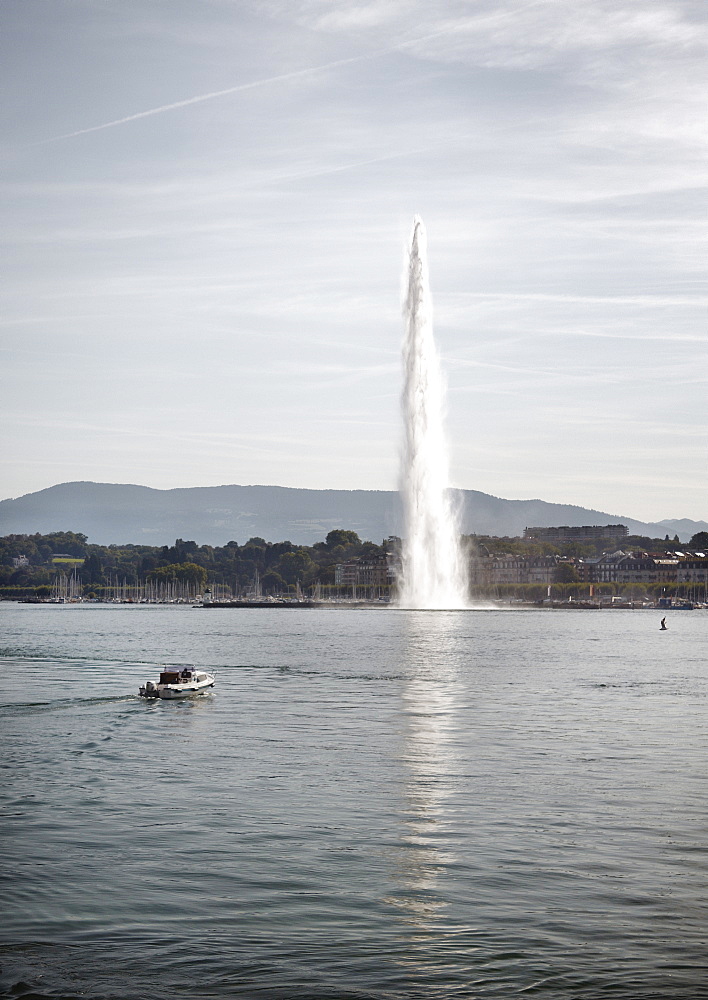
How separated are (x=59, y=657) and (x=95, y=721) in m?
41.2

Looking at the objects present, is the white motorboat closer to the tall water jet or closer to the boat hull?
the boat hull

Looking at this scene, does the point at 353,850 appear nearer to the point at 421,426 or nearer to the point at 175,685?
the point at 175,685

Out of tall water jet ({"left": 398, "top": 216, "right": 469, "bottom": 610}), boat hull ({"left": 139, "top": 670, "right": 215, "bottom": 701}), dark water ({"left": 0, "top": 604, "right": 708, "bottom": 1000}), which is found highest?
tall water jet ({"left": 398, "top": 216, "right": 469, "bottom": 610})

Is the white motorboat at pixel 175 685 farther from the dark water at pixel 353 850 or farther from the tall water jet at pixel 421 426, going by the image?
the tall water jet at pixel 421 426

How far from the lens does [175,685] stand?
5334 centimetres

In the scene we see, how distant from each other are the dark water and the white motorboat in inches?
126

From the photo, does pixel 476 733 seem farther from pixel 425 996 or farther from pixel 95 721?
pixel 425 996

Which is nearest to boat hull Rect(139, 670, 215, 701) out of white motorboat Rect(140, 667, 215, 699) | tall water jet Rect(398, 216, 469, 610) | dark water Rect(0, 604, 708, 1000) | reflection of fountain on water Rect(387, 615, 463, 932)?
white motorboat Rect(140, 667, 215, 699)

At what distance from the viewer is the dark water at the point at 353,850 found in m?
16.0

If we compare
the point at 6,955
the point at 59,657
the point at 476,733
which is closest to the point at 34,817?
the point at 6,955

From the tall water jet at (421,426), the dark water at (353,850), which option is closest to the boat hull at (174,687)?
the dark water at (353,850)

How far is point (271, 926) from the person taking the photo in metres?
17.9

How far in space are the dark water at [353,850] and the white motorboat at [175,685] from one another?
10.5ft

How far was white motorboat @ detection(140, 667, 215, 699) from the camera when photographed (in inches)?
2092
